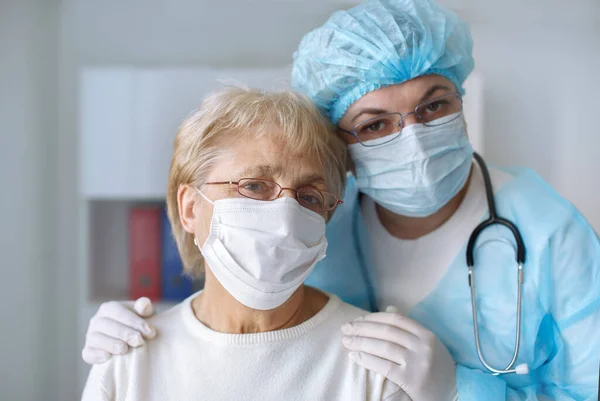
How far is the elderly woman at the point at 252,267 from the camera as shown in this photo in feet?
3.09

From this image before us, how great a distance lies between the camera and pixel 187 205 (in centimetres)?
104

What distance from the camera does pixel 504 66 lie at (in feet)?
5.89

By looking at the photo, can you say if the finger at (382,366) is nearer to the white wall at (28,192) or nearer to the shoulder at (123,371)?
the shoulder at (123,371)

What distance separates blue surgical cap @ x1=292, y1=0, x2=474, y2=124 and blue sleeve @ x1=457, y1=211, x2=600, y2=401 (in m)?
0.40

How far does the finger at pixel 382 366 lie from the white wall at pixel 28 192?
1.40 metres

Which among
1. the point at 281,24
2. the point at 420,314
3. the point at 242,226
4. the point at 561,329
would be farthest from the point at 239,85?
the point at 281,24

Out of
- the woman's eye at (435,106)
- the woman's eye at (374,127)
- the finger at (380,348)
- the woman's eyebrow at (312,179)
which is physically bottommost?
the finger at (380,348)

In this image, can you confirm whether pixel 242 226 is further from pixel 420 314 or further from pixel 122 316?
pixel 420 314

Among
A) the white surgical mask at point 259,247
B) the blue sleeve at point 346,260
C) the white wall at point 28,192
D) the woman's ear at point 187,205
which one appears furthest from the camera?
the white wall at point 28,192

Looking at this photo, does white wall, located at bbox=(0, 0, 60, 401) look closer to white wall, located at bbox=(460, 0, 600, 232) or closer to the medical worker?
the medical worker

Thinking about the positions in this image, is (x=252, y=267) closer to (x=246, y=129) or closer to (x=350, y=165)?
(x=246, y=129)

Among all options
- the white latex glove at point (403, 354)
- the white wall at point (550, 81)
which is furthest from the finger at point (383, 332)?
the white wall at point (550, 81)

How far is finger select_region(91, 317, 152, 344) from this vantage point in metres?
1.02

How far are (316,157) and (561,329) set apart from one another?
570 millimetres
